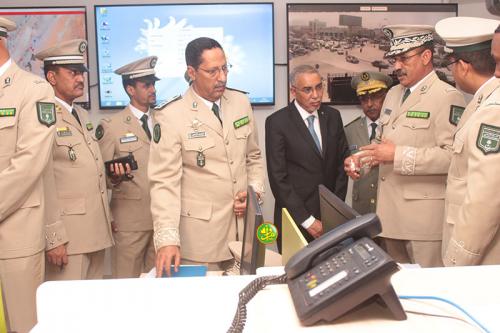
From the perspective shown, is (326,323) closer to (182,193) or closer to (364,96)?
(182,193)

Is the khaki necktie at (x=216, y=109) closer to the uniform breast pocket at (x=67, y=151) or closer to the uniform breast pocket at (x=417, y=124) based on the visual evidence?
the uniform breast pocket at (x=67, y=151)

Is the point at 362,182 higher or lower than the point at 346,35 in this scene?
lower

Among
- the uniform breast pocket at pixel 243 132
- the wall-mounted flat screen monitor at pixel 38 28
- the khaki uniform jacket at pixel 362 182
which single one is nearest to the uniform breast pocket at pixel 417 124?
the khaki uniform jacket at pixel 362 182

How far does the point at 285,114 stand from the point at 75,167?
1.18 m

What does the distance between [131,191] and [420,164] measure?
5.50 ft

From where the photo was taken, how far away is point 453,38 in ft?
6.75

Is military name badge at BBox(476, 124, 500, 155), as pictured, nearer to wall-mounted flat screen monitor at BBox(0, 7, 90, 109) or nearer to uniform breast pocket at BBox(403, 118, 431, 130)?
uniform breast pocket at BBox(403, 118, 431, 130)

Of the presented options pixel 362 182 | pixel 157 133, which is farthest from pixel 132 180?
pixel 362 182

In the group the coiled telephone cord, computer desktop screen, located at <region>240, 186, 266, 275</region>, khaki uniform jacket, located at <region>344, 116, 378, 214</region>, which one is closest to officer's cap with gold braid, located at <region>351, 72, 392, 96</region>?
khaki uniform jacket, located at <region>344, 116, 378, 214</region>

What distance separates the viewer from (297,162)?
286cm

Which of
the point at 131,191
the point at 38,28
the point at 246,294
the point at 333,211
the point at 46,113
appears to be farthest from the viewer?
the point at 38,28

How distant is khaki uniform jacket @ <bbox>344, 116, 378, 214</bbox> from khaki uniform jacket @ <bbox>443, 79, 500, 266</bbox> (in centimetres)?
108

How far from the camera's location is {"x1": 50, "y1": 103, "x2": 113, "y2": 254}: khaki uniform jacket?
2514 mm

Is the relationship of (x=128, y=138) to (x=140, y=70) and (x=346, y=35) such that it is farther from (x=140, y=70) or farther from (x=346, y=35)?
(x=346, y=35)
